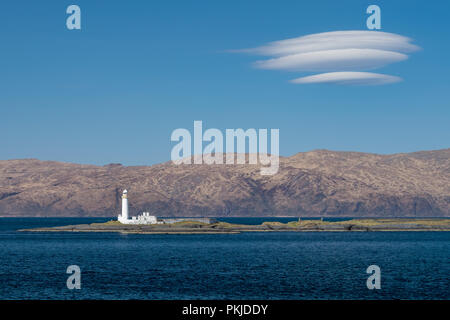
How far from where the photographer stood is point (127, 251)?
112 meters

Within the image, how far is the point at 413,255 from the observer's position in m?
103

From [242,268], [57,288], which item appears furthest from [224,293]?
[242,268]

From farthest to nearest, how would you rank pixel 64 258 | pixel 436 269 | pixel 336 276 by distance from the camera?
pixel 64 258
pixel 436 269
pixel 336 276

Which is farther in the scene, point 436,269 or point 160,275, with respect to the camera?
point 436,269

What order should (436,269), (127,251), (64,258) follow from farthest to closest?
(127,251) → (64,258) → (436,269)
